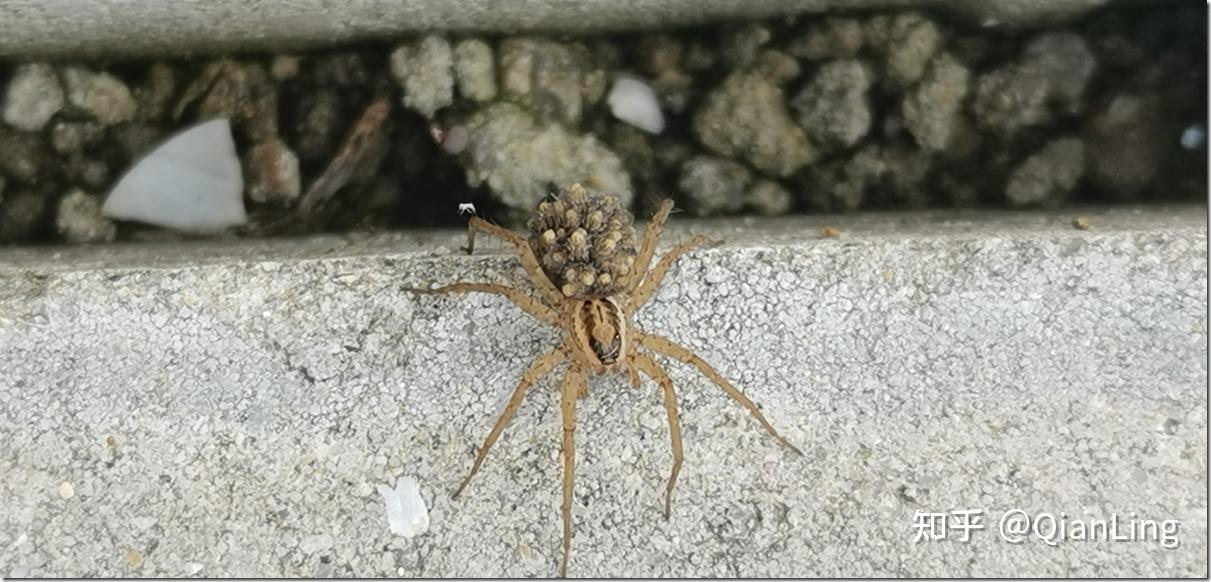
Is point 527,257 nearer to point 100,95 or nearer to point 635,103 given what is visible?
point 635,103

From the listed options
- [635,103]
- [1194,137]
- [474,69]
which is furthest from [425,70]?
[1194,137]

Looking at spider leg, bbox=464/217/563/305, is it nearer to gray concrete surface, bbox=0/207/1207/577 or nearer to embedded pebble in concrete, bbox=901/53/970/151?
gray concrete surface, bbox=0/207/1207/577

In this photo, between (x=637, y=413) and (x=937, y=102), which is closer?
(x=637, y=413)

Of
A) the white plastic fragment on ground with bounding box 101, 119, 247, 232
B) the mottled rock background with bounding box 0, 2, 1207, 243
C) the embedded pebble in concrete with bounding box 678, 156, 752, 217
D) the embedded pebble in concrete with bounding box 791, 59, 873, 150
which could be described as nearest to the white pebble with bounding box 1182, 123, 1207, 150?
the mottled rock background with bounding box 0, 2, 1207, 243

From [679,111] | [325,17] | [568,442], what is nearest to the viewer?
[568,442]

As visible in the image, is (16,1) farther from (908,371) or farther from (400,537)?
(908,371)

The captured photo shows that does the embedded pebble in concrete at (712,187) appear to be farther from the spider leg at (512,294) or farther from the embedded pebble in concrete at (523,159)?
the spider leg at (512,294)
